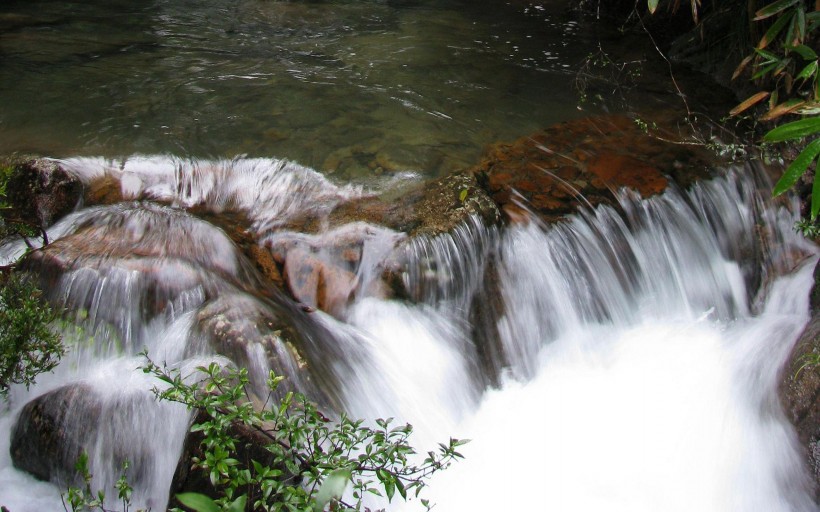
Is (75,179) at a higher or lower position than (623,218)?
lower

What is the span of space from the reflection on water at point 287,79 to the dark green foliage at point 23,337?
5.93ft

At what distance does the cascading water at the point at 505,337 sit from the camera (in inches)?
134

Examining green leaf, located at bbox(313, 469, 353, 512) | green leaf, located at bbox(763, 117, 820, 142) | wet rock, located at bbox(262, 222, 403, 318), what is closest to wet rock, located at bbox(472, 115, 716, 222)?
wet rock, located at bbox(262, 222, 403, 318)

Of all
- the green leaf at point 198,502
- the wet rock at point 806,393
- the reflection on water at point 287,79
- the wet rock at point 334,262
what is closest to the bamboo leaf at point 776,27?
the reflection on water at point 287,79

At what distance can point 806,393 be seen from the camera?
3562 mm

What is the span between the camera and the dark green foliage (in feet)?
9.87

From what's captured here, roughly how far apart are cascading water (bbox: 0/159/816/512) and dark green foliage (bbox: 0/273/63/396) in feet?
0.59

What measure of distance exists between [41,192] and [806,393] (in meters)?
4.43

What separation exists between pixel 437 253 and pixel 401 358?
69cm

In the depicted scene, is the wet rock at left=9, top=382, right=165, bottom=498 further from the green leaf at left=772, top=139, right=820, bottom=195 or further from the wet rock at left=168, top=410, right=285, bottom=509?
the green leaf at left=772, top=139, right=820, bottom=195

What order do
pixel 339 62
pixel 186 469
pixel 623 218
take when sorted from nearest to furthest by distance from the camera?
pixel 186 469 → pixel 623 218 → pixel 339 62

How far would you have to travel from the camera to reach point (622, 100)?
6.00 meters

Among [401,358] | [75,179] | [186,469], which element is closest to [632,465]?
[401,358]

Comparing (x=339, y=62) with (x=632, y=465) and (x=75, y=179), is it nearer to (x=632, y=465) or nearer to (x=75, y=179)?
(x=75, y=179)
